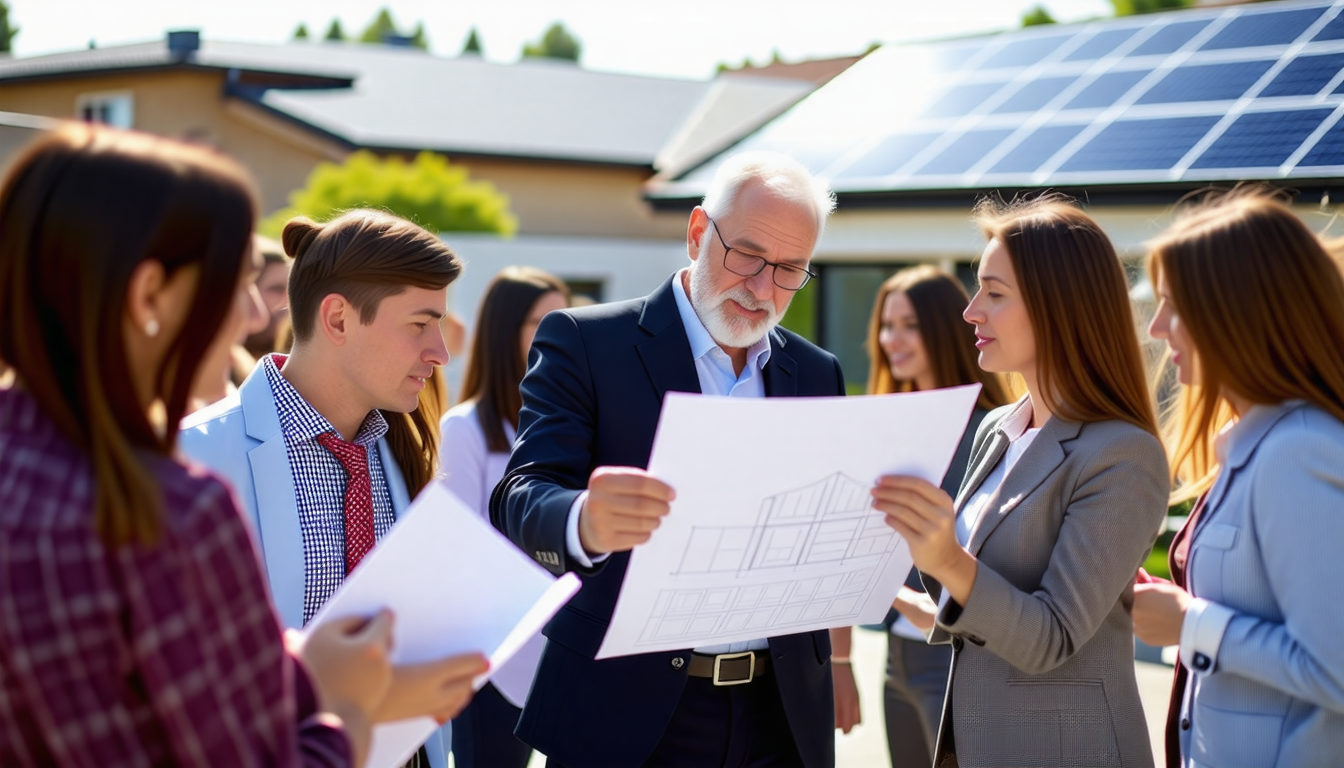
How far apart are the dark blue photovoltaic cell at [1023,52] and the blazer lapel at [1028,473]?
401 inches

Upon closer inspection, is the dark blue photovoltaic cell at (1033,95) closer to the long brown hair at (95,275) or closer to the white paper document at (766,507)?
the white paper document at (766,507)

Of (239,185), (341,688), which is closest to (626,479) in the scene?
(341,688)

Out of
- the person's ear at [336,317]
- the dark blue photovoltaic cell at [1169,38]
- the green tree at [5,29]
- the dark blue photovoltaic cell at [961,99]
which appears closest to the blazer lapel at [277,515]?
the person's ear at [336,317]

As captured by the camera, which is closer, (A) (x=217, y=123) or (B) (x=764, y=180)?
(B) (x=764, y=180)

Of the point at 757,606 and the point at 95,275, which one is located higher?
the point at 95,275

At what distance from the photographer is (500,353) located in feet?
16.4

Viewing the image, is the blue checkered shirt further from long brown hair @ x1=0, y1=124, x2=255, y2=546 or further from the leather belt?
long brown hair @ x1=0, y1=124, x2=255, y2=546

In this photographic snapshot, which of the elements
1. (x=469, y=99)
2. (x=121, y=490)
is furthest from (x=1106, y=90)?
(x=469, y=99)

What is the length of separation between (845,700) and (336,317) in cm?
201

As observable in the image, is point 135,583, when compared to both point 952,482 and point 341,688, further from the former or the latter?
point 952,482

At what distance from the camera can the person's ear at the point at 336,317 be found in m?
2.83

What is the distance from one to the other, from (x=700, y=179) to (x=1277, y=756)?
11608mm

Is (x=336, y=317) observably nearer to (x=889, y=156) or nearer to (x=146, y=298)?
(x=146, y=298)

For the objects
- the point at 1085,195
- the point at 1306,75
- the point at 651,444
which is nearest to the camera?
the point at 651,444
